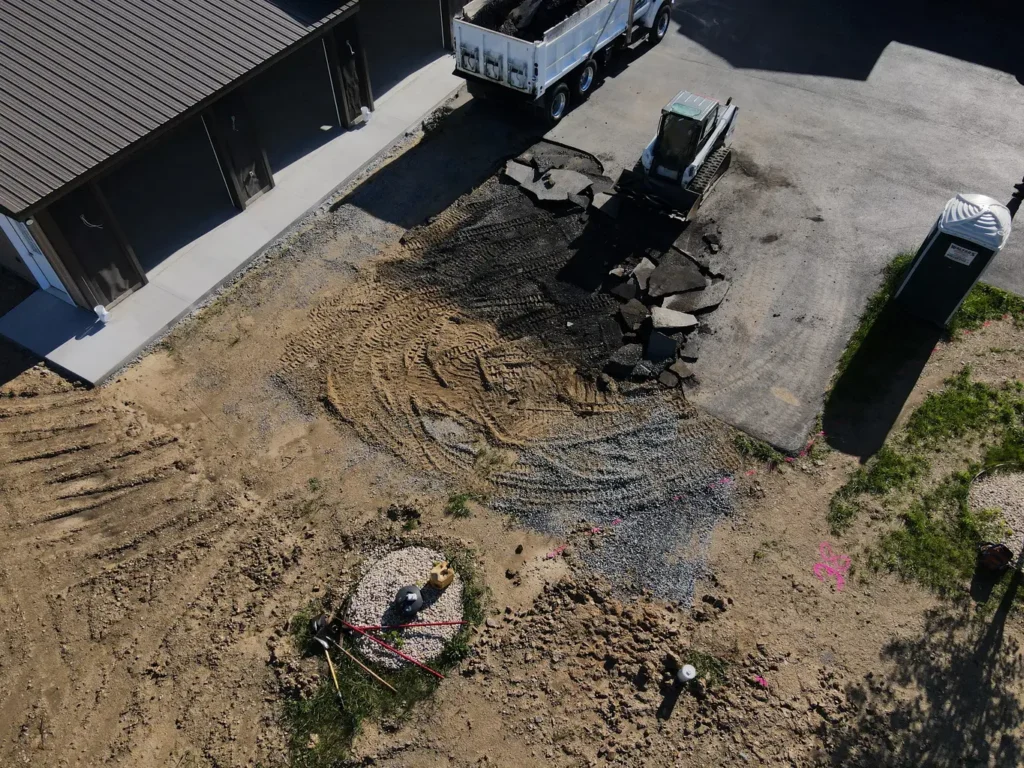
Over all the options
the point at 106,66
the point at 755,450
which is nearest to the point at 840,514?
the point at 755,450

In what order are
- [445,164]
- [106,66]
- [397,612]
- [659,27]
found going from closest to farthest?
[397,612] < [106,66] < [445,164] < [659,27]

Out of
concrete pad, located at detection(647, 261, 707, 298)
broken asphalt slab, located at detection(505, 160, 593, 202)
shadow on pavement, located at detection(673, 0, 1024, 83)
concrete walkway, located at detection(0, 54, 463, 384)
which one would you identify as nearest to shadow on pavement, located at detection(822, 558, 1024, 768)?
concrete pad, located at detection(647, 261, 707, 298)

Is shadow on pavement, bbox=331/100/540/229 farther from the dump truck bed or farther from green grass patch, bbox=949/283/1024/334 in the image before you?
green grass patch, bbox=949/283/1024/334

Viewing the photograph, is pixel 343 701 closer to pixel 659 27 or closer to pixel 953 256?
pixel 953 256

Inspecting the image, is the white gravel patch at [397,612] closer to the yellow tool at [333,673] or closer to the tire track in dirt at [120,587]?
the yellow tool at [333,673]

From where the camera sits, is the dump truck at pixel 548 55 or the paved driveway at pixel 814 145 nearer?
the paved driveway at pixel 814 145

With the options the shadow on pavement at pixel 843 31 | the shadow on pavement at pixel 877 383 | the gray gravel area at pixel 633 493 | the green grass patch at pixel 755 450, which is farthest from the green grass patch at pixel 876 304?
the shadow on pavement at pixel 843 31

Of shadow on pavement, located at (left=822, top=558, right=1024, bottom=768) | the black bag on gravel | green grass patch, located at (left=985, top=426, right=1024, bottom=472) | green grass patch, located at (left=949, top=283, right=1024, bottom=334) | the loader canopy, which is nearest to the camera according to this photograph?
shadow on pavement, located at (left=822, top=558, right=1024, bottom=768)
